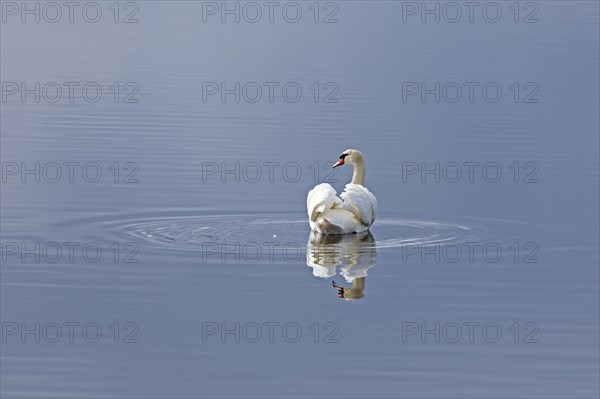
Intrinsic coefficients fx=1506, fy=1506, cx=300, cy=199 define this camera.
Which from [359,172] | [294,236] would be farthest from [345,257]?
[359,172]

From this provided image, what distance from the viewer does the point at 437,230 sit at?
19.9 meters

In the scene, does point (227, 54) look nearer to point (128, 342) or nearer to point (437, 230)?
point (437, 230)

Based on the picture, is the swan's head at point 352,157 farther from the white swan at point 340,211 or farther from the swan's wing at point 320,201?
the swan's wing at point 320,201

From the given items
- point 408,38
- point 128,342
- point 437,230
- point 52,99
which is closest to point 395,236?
point 437,230

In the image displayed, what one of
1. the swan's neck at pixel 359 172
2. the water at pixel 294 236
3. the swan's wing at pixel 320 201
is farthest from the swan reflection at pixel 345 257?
the swan's neck at pixel 359 172

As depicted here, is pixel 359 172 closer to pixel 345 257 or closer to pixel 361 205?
pixel 361 205

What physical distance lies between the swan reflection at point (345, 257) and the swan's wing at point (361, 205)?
0.73 feet

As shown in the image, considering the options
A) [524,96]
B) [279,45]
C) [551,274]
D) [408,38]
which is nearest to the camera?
[551,274]

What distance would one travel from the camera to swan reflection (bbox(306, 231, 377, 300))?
1666cm

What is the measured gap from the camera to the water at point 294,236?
536 inches

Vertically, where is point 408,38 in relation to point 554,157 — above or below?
above

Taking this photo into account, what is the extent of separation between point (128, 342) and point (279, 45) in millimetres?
32518

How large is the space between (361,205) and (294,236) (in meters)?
1.03

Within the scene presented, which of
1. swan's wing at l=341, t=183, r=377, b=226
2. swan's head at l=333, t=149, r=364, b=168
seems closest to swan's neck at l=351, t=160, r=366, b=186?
swan's head at l=333, t=149, r=364, b=168
